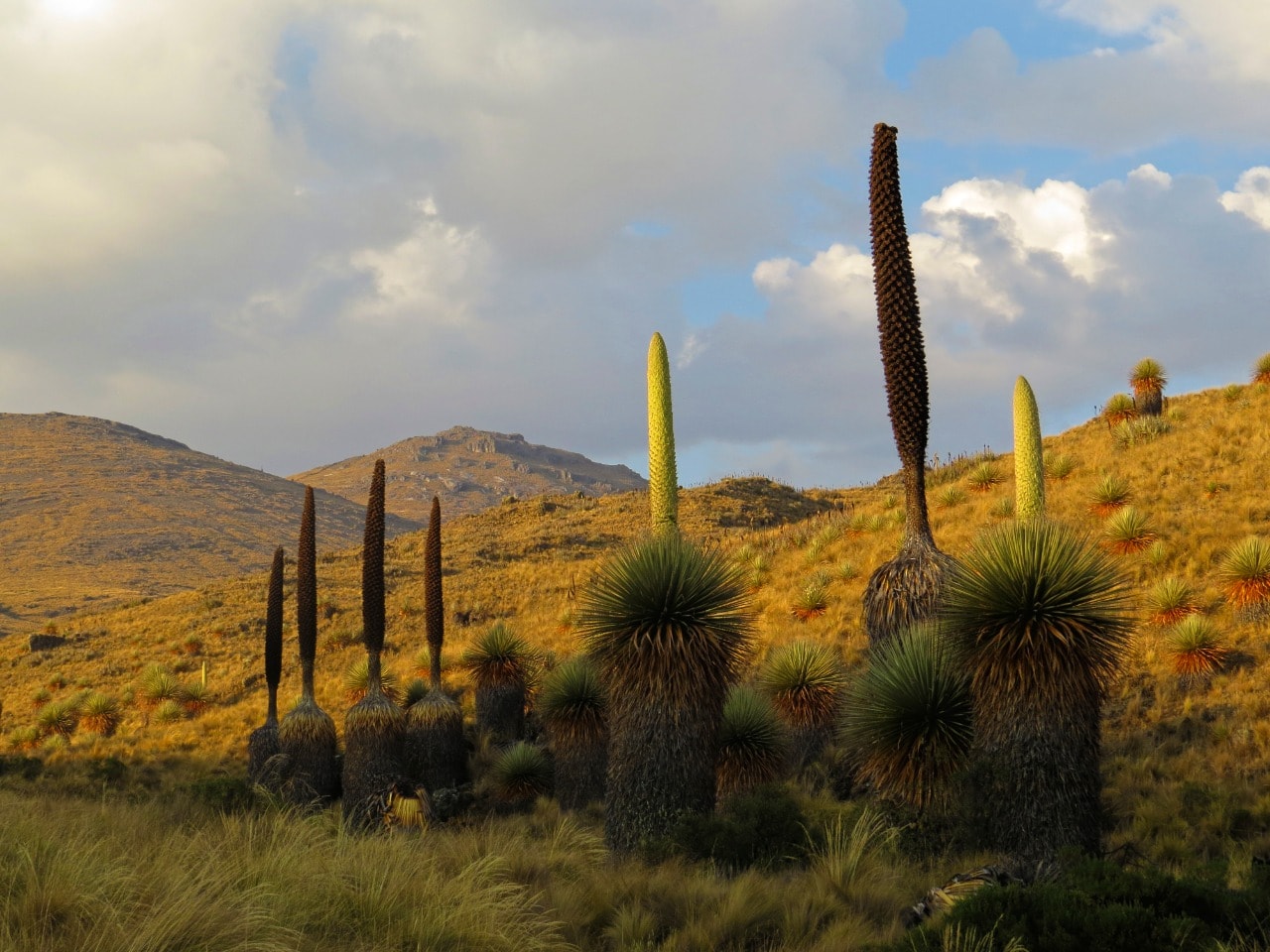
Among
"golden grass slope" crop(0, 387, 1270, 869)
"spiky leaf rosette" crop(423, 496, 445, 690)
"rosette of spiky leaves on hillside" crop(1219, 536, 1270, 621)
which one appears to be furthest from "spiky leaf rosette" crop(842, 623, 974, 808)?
"spiky leaf rosette" crop(423, 496, 445, 690)

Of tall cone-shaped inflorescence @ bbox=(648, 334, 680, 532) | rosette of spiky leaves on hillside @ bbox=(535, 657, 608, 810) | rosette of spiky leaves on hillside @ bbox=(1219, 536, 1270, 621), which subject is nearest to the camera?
tall cone-shaped inflorescence @ bbox=(648, 334, 680, 532)

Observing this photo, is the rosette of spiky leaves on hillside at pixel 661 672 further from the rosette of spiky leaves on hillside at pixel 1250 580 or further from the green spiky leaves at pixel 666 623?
the rosette of spiky leaves on hillside at pixel 1250 580

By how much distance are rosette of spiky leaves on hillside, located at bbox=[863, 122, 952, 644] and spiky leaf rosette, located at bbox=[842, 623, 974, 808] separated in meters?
1.51

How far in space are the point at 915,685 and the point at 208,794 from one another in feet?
39.7

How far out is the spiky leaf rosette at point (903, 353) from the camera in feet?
45.8

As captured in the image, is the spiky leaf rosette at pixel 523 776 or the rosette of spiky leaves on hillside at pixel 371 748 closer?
the rosette of spiky leaves on hillside at pixel 371 748

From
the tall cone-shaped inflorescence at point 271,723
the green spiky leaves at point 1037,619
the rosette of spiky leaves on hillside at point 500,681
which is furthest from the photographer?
the rosette of spiky leaves on hillside at point 500,681

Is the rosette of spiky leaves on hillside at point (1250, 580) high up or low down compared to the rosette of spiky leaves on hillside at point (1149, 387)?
down

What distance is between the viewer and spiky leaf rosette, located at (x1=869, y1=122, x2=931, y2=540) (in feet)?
45.8

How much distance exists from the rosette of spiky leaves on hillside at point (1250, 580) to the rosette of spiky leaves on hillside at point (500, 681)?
49.4 feet

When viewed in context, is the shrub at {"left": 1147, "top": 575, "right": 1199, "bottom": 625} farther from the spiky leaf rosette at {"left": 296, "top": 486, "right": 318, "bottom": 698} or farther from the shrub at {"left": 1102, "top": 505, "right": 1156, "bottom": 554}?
the spiky leaf rosette at {"left": 296, "top": 486, "right": 318, "bottom": 698}

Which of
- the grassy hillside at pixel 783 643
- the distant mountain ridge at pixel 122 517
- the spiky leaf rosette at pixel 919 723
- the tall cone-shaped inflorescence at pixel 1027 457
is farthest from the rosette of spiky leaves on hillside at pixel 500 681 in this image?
the distant mountain ridge at pixel 122 517

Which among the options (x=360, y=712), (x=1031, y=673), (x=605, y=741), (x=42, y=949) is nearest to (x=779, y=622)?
(x=605, y=741)

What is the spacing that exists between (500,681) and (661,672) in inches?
524
